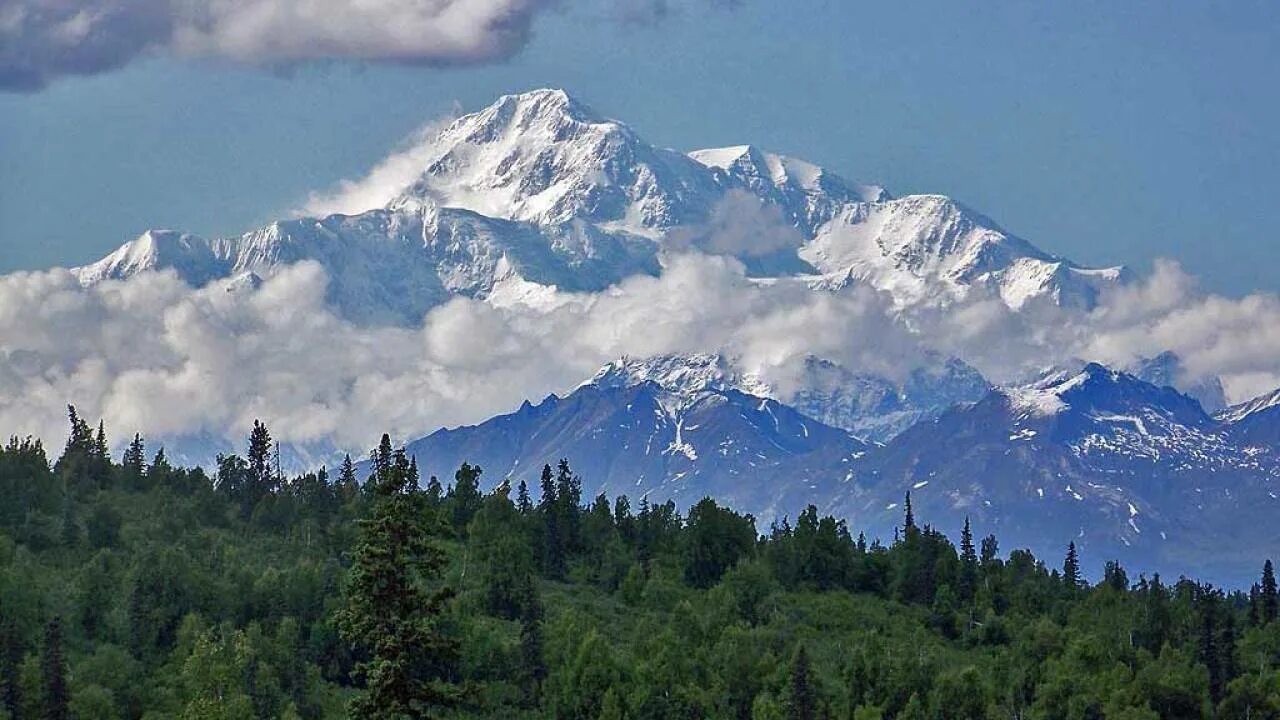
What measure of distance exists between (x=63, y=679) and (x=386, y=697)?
112m

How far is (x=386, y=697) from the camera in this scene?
3720 inches

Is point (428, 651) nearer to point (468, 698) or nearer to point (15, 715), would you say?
point (468, 698)

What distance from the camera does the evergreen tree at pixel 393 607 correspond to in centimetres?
9412

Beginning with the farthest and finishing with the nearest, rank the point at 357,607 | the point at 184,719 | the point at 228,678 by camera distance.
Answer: the point at 228,678
the point at 184,719
the point at 357,607

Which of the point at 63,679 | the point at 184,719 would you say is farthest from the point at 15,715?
the point at 184,719

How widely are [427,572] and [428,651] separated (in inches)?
136

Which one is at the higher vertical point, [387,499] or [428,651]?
[387,499]

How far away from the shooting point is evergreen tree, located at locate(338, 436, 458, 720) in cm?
9412

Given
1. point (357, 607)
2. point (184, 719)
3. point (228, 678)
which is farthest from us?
point (228, 678)

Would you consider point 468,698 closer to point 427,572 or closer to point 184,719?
point 427,572

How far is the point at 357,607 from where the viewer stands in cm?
9438

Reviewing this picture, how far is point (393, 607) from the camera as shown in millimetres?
95188

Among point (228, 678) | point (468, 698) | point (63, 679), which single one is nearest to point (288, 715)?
point (228, 678)

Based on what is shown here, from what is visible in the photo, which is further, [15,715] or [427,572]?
[15,715]
